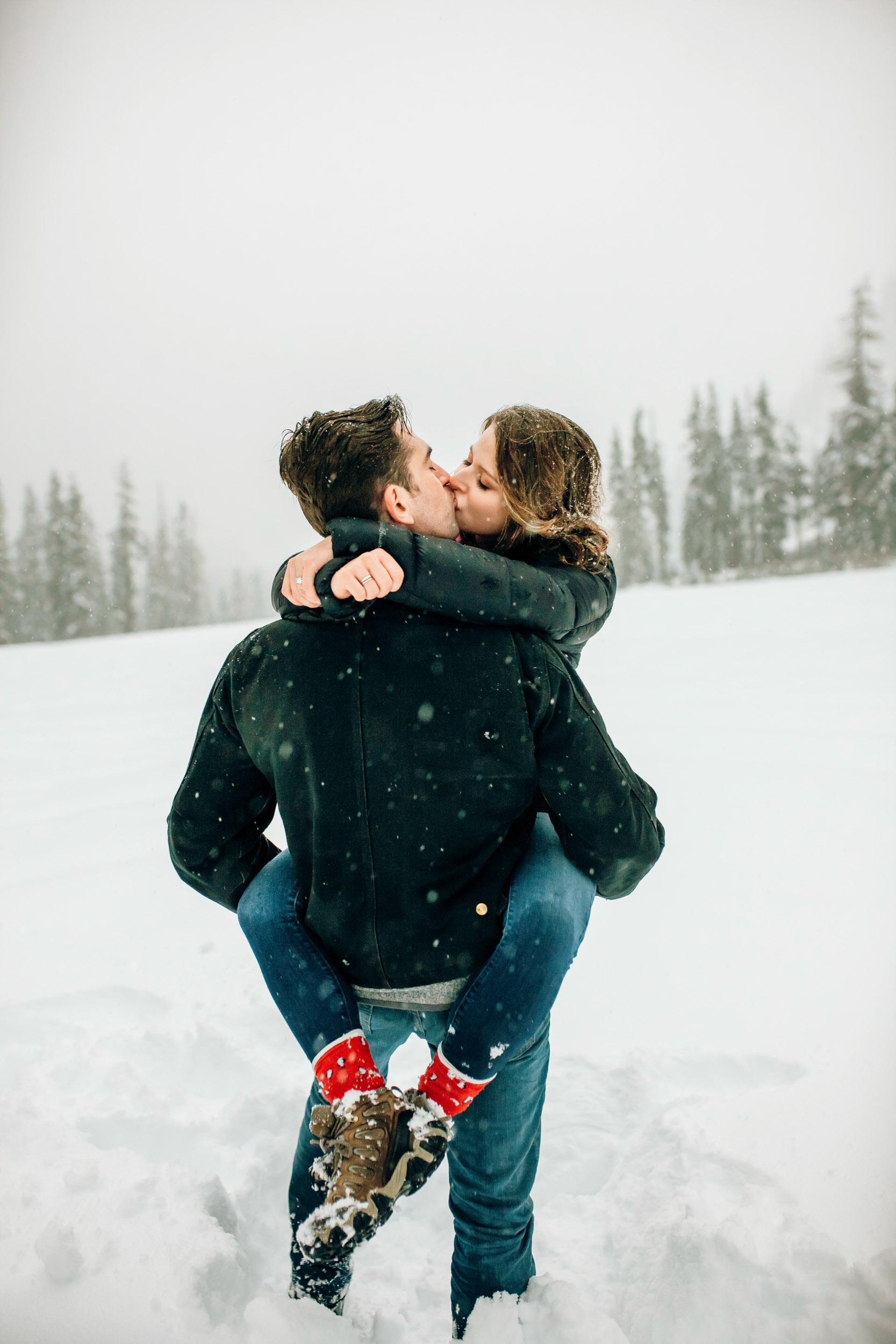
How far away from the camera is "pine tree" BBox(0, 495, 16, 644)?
95.0 ft

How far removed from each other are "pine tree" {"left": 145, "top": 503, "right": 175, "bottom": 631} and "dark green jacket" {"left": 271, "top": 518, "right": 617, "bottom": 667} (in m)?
41.0

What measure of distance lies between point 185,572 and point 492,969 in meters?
43.0

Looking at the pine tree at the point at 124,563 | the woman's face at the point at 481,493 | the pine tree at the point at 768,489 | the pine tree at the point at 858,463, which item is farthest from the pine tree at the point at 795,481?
the woman's face at the point at 481,493

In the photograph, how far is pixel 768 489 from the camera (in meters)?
30.5

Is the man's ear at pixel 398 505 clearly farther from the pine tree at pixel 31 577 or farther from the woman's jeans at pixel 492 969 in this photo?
the pine tree at pixel 31 577

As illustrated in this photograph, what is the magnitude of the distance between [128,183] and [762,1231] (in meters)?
4.09

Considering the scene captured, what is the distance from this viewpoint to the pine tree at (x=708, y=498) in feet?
96.9

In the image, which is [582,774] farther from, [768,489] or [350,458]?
[768,489]

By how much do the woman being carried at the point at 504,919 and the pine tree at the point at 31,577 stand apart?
3272cm

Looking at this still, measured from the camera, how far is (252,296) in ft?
10.0

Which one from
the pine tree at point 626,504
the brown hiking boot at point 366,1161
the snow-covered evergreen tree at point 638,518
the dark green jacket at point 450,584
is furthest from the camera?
the snow-covered evergreen tree at point 638,518

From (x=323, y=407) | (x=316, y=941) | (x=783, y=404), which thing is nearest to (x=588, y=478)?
(x=323, y=407)

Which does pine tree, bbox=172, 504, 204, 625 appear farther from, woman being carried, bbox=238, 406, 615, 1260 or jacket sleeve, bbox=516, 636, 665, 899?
jacket sleeve, bbox=516, 636, 665, 899

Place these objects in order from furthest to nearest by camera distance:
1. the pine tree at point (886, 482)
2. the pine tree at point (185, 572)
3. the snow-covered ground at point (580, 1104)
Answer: the pine tree at point (185, 572) → the pine tree at point (886, 482) → the snow-covered ground at point (580, 1104)
